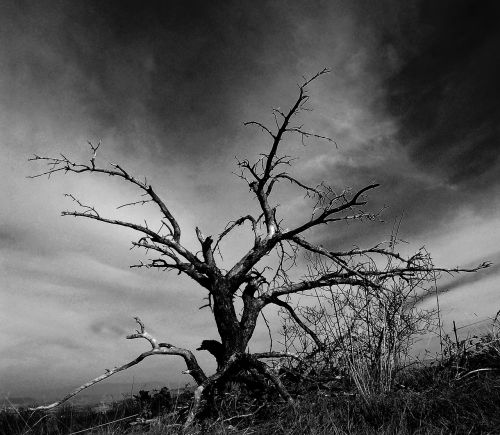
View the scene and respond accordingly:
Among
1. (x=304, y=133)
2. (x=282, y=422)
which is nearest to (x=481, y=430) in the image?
(x=282, y=422)

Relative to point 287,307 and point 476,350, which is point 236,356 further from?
point 476,350

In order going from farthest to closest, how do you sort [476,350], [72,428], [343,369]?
[476,350] → [343,369] → [72,428]

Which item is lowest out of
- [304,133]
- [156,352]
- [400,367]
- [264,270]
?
[400,367]

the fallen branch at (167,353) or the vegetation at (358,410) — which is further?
the fallen branch at (167,353)

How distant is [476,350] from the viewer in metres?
7.02

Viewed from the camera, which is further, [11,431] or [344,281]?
[344,281]

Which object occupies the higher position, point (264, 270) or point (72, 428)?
point (264, 270)

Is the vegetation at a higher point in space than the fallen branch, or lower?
lower

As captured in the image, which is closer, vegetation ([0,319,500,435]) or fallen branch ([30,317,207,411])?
vegetation ([0,319,500,435])

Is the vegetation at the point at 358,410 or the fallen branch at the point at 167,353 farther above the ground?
the fallen branch at the point at 167,353

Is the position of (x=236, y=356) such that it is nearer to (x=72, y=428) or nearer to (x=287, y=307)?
(x=287, y=307)

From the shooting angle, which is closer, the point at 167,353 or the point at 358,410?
the point at 358,410

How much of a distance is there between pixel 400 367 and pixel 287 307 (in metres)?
3.64

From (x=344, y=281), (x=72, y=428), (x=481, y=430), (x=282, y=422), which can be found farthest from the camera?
(x=344, y=281)
